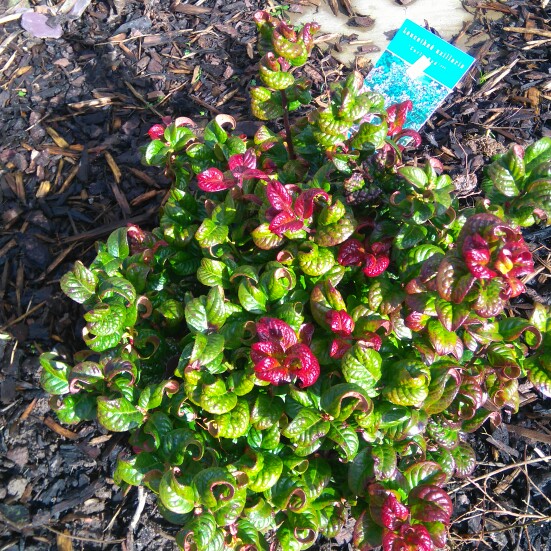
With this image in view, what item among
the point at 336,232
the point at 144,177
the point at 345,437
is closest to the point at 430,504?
the point at 345,437

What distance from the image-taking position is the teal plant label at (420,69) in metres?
2.98

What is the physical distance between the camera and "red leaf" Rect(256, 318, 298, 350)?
1.71 metres

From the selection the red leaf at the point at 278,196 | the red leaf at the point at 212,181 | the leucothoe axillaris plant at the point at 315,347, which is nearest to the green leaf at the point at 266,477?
the leucothoe axillaris plant at the point at 315,347

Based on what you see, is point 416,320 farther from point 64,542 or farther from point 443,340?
point 64,542

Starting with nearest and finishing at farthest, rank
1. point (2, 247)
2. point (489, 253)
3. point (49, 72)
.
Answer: point (489, 253)
point (2, 247)
point (49, 72)

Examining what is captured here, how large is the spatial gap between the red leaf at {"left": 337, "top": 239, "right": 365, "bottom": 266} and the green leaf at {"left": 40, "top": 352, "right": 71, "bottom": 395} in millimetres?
1024

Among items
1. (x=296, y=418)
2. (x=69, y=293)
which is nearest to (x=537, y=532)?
(x=296, y=418)

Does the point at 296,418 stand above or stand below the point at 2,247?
above

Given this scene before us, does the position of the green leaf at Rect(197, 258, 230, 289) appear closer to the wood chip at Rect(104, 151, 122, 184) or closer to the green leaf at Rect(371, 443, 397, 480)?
the green leaf at Rect(371, 443, 397, 480)

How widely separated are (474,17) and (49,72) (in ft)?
9.33

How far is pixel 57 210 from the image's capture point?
322 cm

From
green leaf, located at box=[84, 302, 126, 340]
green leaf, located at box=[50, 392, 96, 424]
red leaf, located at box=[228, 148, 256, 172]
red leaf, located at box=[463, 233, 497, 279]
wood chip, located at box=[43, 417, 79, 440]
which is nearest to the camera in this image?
red leaf, located at box=[463, 233, 497, 279]

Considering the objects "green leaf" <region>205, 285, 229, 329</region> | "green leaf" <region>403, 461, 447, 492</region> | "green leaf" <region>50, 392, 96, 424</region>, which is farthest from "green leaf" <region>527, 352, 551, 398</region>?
"green leaf" <region>50, 392, 96, 424</region>

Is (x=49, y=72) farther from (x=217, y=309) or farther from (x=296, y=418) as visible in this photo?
(x=296, y=418)
